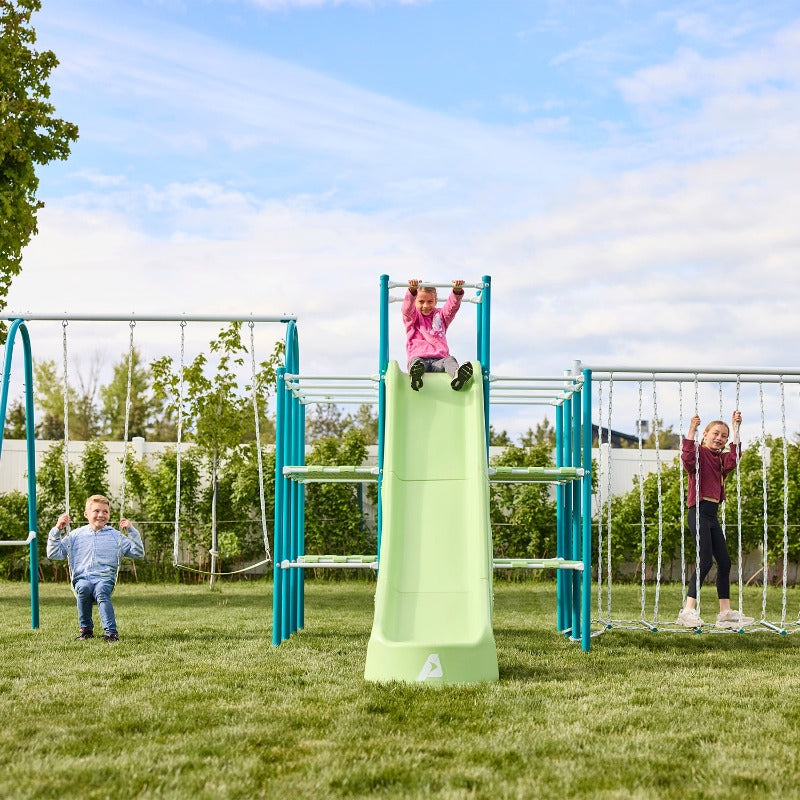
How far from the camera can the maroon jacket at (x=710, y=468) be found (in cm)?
788

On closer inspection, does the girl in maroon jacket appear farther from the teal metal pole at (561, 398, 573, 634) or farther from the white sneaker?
the teal metal pole at (561, 398, 573, 634)

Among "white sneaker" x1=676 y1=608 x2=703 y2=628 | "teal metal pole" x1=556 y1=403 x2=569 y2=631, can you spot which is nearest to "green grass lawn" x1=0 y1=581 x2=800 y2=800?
"white sneaker" x1=676 y1=608 x2=703 y2=628

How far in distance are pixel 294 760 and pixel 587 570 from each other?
3.35 meters

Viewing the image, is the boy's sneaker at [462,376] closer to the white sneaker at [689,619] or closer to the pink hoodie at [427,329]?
the pink hoodie at [427,329]

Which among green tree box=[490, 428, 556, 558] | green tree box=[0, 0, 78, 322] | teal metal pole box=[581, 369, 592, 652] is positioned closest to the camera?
teal metal pole box=[581, 369, 592, 652]

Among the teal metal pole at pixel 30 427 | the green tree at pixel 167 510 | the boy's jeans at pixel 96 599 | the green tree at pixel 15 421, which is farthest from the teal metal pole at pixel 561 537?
the green tree at pixel 15 421

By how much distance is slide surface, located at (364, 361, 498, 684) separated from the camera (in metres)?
5.45

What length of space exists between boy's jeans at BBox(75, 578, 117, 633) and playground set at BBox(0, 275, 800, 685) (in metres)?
0.70

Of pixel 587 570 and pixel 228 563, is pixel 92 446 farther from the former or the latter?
pixel 587 570

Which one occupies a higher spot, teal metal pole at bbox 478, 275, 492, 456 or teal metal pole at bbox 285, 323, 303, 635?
teal metal pole at bbox 478, 275, 492, 456

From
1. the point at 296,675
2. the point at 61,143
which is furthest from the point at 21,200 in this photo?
the point at 296,675

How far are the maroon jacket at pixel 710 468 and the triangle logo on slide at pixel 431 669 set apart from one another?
3.31 m

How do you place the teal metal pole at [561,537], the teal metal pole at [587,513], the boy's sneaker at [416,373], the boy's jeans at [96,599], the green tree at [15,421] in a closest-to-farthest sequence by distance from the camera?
the teal metal pole at [587,513] < the boy's jeans at [96,599] < the boy's sneaker at [416,373] < the teal metal pole at [561,537] < the green tree at [15,421]

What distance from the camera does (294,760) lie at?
388 centimetres
